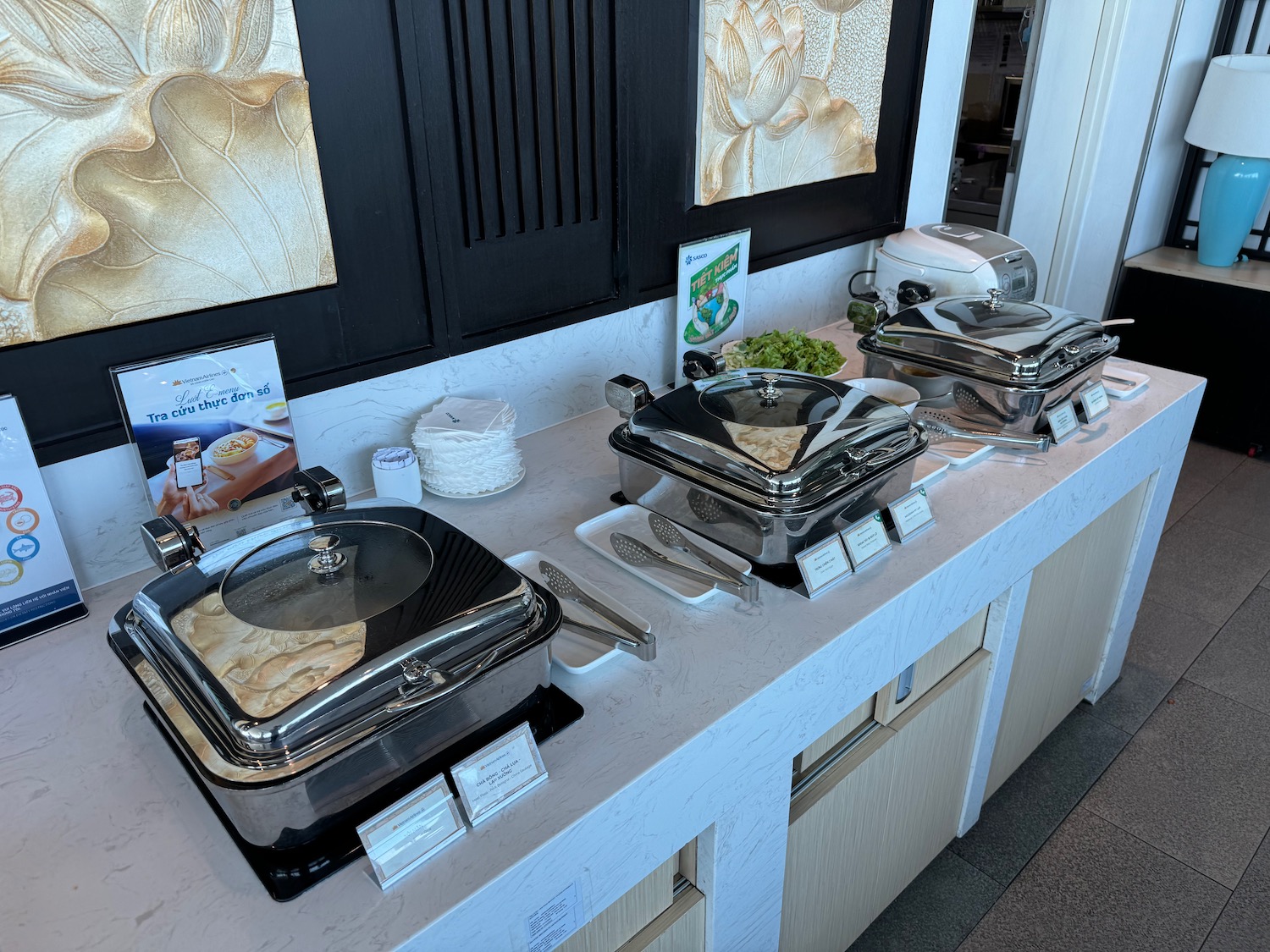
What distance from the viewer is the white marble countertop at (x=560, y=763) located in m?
0.62

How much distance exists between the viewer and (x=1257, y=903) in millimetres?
1348

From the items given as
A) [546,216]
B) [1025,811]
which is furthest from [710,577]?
[1025,811]

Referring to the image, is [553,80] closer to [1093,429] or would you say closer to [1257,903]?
[1093,429]

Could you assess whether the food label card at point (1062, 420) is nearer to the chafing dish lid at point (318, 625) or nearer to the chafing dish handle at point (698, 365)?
the chafing dish handle at point (698, 365)

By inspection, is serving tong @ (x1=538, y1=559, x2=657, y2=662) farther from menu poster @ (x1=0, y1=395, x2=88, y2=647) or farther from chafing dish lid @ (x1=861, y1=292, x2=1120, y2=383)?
chafing dish lid @ (x1=861, y1=292, x2=1120, y2=383)

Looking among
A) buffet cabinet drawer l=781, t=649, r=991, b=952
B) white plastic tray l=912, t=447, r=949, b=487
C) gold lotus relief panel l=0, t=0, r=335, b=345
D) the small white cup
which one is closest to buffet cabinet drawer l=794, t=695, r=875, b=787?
buffet cabinet drawer l=781, t=649, r=991, b=952

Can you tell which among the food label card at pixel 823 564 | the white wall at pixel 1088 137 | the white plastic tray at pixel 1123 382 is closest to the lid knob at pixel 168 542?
the food label card at pixel 823 564

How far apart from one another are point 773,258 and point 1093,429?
608 mm

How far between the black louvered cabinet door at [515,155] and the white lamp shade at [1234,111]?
2177 millimetres

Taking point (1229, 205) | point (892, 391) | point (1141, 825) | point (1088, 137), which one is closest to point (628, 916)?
point (892, 391)

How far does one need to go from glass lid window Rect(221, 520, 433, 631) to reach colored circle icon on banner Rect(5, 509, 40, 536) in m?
0.32

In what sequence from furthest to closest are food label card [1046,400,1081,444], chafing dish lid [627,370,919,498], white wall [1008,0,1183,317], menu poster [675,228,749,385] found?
white wall [1008,0,1183,317] → menu poster [675,228,749,385] → food label card [1046,400,1081,444] → chafing dish lid [627,370,919,498]

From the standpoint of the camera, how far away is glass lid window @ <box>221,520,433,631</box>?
26.4 inches

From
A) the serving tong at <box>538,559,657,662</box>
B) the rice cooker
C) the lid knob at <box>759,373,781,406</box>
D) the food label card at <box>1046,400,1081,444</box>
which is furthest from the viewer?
the rice cooker
